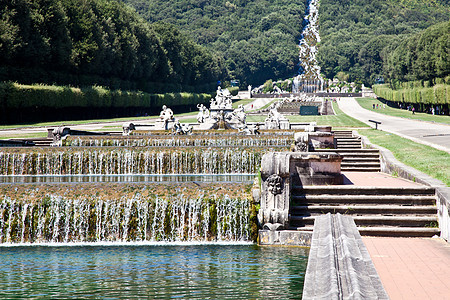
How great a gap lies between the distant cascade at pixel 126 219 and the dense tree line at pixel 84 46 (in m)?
43.6

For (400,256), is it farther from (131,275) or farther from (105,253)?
(105,253)

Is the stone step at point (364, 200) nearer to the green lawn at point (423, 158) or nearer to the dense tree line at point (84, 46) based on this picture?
the green lawn at point (423, 158)

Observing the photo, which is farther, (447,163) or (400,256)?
(447,163)

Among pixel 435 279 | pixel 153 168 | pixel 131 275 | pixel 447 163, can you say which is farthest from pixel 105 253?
pixel 153 168

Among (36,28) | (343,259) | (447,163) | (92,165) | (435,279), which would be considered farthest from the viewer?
(36,28)

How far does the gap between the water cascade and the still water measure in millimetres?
599

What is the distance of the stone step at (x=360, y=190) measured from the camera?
15.8m

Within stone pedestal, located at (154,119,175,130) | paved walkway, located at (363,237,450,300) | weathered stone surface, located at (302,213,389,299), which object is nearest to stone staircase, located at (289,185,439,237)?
paved walkway, located at (363,237,450,300)

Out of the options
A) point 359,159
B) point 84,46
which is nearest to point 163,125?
point 359,159

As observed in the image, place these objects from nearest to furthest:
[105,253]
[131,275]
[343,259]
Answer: [343,259] < [131,275] < [105,253]

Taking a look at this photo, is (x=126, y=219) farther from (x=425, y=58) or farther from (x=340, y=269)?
(x=425, y=58)

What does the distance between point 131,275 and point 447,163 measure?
44.7 feet

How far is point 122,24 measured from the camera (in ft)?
280

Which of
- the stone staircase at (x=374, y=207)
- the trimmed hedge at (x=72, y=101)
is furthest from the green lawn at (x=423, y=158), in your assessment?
the trimmed hedge at (x=72, y=101)
